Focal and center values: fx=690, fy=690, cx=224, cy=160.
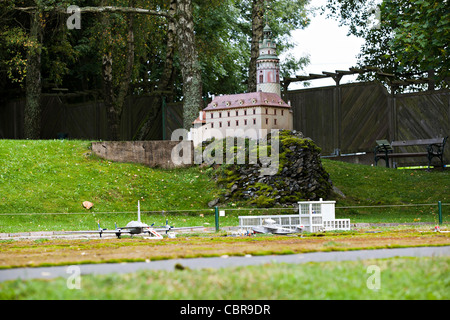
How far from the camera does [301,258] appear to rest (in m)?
9.48

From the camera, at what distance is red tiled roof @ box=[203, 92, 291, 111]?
1026 inches

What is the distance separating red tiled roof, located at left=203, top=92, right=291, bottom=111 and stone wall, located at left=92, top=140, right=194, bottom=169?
6.68 ft

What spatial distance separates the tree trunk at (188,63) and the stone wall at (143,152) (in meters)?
1.58

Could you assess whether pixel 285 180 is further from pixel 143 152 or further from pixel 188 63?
pixel 188 63

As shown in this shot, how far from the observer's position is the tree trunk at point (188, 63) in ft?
95.2

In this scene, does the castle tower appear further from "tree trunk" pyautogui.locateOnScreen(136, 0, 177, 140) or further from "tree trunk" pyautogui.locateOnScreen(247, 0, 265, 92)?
"tree trunk" pyautogui.locateOnScreen(136, 0, 177, 140)

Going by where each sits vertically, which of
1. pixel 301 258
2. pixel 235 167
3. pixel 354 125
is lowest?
pixel 301 258

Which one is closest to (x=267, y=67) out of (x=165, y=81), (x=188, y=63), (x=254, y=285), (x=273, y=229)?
(x=188, y=63)

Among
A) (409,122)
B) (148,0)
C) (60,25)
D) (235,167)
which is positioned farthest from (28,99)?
(409,122)

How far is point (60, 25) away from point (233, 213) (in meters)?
16.2

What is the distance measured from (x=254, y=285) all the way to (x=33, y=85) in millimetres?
28822

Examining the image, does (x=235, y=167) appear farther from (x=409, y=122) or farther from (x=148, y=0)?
(x=148, y=0)

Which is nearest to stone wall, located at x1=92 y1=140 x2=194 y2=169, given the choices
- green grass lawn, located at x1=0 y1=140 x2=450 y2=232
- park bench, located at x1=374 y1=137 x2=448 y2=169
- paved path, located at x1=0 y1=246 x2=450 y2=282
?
green grass lawn, located at x1=0 y1=140 x2=450 y2=232

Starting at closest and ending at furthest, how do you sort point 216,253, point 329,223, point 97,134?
point 216,253 → point 329,223 → point 97,134
